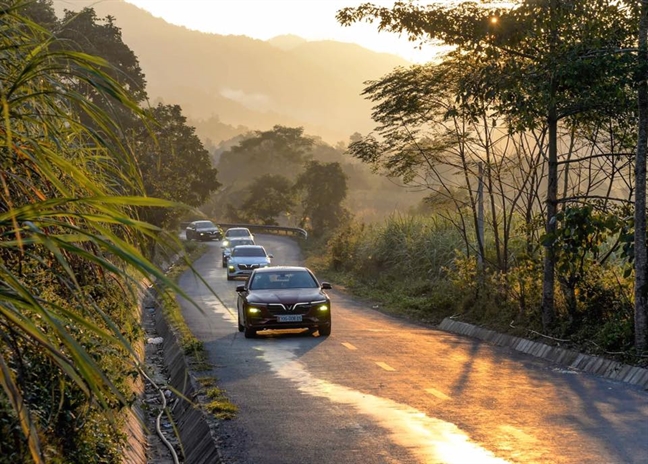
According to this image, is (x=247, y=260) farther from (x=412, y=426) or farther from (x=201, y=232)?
(x=201, y=232)

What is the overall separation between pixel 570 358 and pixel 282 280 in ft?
26.6

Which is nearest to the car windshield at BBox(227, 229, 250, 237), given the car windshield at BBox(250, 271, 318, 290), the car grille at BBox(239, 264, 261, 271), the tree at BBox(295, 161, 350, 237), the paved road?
the tree at BBox(295, 161, 350, 237)

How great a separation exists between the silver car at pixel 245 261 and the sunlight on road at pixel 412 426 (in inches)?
1144

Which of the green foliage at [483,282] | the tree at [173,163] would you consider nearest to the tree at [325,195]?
the tree at [173,163]

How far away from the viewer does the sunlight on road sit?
32.6 feet

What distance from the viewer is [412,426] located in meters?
11.6

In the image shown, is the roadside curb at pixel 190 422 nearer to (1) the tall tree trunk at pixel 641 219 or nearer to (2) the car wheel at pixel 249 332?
(2) the car wheel at pixel 249 332

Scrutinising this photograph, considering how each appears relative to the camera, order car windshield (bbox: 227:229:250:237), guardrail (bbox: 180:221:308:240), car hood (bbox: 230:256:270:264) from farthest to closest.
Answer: guardrail (bbox: 180:221:308:240) < car windshield (bbox: 227:229:250:237) < car hood (bbox: 230:256:270:264)

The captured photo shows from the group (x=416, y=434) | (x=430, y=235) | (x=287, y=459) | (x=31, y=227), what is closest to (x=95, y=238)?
(x=31, y=227)

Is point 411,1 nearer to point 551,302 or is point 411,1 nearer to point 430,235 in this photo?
point 551,302

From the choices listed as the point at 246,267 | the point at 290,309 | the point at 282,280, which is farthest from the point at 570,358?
the point at 246,267

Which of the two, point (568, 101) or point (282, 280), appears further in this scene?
point (282, 280)

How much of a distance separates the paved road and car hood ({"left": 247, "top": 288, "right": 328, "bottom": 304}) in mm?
1019

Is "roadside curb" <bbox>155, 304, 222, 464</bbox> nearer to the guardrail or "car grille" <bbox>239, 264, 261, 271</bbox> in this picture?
"car grille" <bbox>239, 264, 261, 271</bbox>
